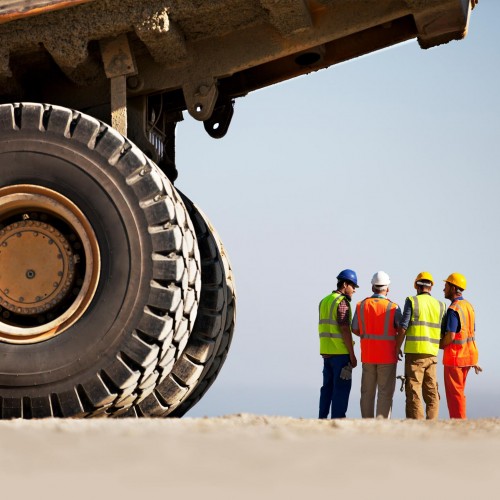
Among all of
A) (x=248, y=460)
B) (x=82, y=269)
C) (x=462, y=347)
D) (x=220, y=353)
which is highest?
(x=82, y=269)

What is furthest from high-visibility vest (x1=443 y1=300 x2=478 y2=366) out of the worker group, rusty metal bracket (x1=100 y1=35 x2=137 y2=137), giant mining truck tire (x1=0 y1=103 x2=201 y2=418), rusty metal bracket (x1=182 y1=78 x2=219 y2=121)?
rusty metal bracket (x1=100 y1=35 x2=137 y2=137)

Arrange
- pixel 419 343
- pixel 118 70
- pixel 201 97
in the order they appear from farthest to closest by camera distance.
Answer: pixel 419 343
pixel 201 97
pixel 118 70

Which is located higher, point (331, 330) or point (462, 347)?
point (331, 330)

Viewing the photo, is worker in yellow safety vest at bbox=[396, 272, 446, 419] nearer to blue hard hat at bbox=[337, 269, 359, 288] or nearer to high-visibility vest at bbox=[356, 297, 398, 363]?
high-visibility vest at bbox=[356, 297, 398, 363]

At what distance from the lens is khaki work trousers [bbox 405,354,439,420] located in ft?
→ 29.9

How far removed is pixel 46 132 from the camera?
6.36 metres

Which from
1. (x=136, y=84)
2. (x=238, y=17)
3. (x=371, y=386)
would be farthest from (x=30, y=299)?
(x=371, y=386)

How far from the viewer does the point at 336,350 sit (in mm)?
9703

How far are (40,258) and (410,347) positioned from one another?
3998mm

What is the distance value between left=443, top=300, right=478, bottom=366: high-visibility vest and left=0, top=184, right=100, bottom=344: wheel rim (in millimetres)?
4172

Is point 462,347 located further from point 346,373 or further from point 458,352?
point 346,373

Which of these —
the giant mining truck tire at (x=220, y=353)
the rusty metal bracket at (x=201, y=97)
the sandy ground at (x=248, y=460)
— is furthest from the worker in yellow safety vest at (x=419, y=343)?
the sandy ground at (x=248, y=460)

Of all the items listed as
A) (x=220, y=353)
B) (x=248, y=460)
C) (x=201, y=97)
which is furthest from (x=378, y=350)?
(x=248, y=460)

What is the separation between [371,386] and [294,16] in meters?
3.95
